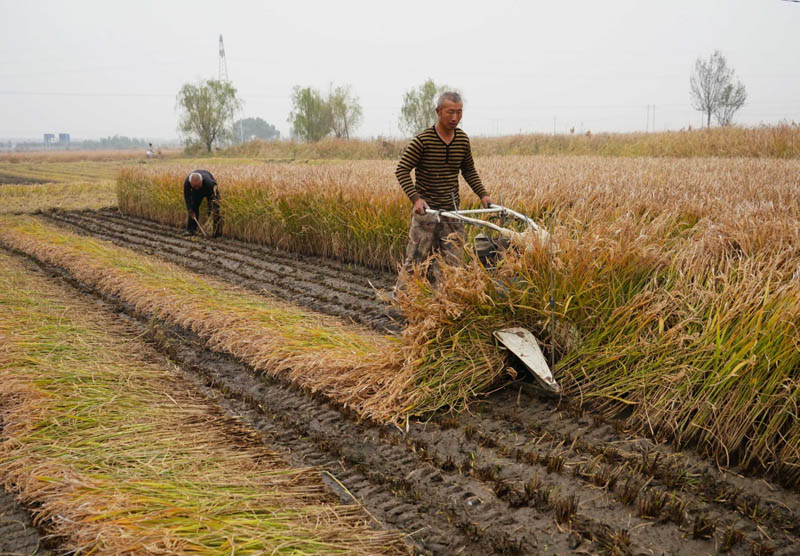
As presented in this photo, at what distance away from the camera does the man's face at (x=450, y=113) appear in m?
4.32

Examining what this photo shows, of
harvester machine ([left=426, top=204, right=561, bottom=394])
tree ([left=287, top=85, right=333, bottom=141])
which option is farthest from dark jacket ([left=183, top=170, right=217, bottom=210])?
tree ([left=287, top=85, right=333, bottom=141])

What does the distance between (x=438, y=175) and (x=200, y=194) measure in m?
7.21

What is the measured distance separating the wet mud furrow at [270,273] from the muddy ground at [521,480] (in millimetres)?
1521

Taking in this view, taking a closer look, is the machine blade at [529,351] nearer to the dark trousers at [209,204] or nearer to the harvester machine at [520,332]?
the harvester machine at [520,332]

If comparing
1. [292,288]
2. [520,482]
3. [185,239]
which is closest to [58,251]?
[185,239]

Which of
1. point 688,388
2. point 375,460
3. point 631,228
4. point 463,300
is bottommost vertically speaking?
point 375,460

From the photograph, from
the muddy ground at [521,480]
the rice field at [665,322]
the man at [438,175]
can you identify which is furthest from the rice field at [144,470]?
the man at [438,175]

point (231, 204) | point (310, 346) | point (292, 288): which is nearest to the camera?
point (310, 346)

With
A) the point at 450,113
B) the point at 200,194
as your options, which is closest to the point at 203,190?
the point at 200,194

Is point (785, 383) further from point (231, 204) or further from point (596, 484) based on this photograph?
point (231, 204)

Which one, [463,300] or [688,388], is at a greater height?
[463,300]

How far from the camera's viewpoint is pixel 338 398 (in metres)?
3.89

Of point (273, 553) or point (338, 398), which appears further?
point (338, 398)

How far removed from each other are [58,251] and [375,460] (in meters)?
7.59
